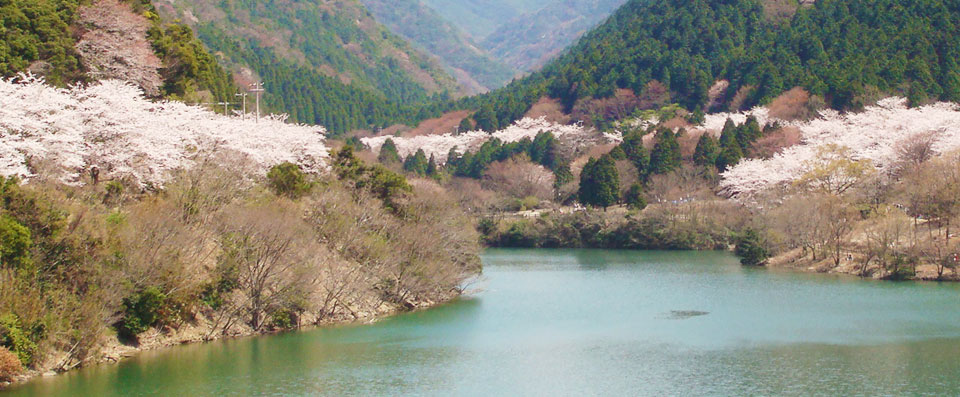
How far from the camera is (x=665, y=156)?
66188mm

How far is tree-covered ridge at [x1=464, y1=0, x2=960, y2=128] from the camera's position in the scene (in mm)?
71812

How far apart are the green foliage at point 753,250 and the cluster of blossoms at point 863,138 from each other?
24.5ft

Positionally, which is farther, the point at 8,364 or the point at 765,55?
the point at 765,55

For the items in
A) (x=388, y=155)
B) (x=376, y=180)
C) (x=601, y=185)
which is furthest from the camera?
(x=388, y=155)

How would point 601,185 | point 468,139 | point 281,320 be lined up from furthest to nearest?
point 468,139 → point 601,185 → point 281,320

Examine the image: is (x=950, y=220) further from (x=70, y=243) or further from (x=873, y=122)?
(x=70, y=243)

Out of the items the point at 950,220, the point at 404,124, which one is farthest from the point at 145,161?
the point at 404,124

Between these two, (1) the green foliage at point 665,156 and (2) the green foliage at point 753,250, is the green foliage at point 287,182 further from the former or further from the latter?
(1) the green foliage at point 665,156

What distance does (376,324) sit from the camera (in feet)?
99.1

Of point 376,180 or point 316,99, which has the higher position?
point 316,99

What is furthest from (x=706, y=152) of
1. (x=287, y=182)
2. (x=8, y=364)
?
(x=8, y=364)

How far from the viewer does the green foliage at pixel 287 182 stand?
1337 inches

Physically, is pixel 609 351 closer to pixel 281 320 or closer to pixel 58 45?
pixel 281 320

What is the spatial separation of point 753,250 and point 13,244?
1344 inches
